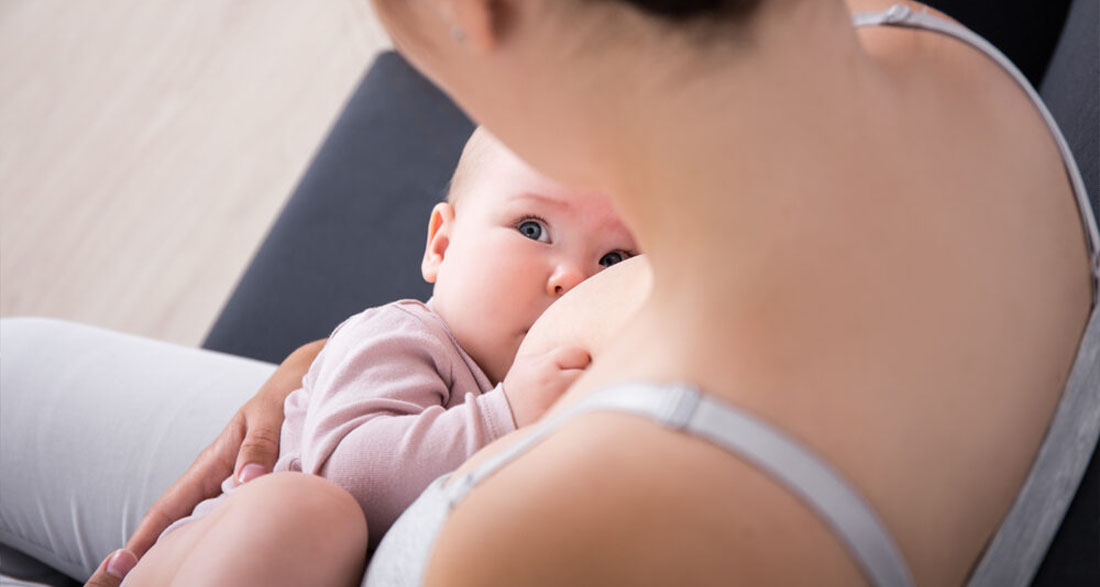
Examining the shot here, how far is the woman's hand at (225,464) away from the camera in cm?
108

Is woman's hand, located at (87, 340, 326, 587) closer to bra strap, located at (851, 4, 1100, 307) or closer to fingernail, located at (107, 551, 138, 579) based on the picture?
fingernail, located at (107, 551, 138, 579)

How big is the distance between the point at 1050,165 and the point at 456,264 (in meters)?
0.63

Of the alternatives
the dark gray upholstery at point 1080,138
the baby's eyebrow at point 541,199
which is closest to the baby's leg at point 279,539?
the baby's eyebrow at point 541,199

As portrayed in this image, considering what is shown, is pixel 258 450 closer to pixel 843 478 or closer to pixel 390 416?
pixel 390 416

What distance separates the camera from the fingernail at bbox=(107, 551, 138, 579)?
1065 millimetres

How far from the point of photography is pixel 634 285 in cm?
83

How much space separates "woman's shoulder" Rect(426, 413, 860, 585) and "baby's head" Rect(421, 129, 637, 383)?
0.53 metres

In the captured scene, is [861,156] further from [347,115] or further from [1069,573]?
[347,115]

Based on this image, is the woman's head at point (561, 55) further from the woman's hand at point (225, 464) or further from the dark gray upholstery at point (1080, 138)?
the woman's hand at point (225, 464)

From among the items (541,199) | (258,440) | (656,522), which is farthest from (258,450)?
(656,522)

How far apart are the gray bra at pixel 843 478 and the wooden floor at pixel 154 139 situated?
1.77m

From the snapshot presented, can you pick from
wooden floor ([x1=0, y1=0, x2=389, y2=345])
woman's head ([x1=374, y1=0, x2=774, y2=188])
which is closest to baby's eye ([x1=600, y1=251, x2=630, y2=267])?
woman's head ([x1=374, y1=0, x2=774, y2=188])

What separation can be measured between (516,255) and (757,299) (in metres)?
0.56

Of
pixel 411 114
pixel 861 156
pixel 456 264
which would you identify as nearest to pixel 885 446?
pixel 861 156
